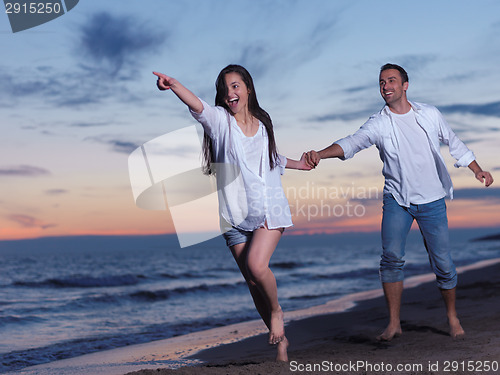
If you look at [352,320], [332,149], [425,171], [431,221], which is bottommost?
[352,320]

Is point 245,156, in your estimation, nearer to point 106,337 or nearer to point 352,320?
point 352,320

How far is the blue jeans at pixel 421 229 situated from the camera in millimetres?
4430

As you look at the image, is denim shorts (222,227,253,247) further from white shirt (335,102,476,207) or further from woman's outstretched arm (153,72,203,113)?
white shirt (335,102,476,207)

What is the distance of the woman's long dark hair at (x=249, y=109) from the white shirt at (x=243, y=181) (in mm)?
51

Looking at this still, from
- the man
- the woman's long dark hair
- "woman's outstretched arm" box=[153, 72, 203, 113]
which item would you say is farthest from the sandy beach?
"woman's outstretched arm" box=[153, 72, 203, 113]

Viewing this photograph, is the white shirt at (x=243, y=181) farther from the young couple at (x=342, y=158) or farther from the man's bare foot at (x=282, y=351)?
the man's bare foot at (x=282, y=351)

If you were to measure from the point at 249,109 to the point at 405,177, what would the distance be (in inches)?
61.2

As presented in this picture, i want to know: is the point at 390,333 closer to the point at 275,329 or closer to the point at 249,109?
the point at 275,329

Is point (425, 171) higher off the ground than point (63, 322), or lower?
higher

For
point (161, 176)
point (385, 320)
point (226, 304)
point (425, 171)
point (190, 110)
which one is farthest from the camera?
point (226, 304)

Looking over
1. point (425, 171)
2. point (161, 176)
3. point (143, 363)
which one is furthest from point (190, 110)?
point (143, 363)

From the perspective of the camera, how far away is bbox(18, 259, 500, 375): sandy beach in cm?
348

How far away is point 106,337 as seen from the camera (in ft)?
23.6

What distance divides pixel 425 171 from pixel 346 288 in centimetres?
946
